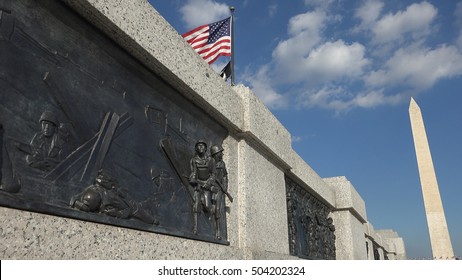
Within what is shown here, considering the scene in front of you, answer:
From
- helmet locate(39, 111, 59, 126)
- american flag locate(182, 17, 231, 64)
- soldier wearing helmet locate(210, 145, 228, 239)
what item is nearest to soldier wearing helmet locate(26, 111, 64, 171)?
helmet locate(39, 111, 59, 126)

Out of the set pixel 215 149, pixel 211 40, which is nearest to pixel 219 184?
pixel 215 149

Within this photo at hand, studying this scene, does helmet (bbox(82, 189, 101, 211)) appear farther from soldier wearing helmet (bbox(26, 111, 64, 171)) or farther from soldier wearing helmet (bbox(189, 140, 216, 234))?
soldier wearing helmet (bbox(189, 140, 216, 234))

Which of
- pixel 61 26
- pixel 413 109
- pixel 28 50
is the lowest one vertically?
pixel 28 50

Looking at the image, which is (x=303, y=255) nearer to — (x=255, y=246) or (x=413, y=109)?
(x=255, y=246)

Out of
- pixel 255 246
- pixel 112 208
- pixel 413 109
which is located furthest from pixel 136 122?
pixel 413 109

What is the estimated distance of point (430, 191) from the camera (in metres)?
24.7

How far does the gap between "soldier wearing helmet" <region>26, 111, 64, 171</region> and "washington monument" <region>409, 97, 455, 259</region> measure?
25231mm

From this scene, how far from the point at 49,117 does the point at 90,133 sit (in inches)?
16.0

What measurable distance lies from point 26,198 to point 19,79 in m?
0.76

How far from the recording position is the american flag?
21.8 feet

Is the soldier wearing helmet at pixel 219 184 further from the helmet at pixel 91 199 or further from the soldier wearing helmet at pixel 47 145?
the soldier wearing helmet at pixel 47 145

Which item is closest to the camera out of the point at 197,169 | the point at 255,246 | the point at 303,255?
the point at 197,169

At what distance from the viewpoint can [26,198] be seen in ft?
8.44

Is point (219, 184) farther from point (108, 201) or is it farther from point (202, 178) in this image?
point (108, 201)
